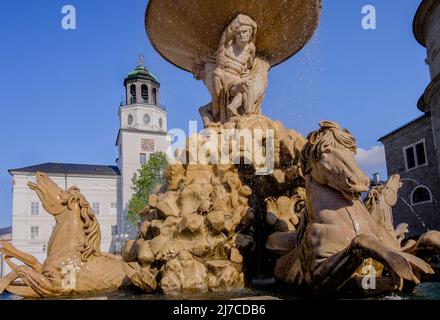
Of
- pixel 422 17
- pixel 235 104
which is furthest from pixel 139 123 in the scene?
pixel 235 104

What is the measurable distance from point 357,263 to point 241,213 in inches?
97.2

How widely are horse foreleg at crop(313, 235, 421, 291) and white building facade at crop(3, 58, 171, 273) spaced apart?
40380 millimetres

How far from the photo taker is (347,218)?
3.60 m

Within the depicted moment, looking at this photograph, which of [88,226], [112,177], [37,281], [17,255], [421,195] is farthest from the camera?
[112,177]

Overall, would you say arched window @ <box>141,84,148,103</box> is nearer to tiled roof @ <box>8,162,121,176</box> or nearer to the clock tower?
the clock tower

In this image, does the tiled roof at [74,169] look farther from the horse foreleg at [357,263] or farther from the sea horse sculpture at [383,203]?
the horse foreleg at [357,263]

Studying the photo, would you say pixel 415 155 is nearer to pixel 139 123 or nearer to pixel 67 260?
pixel 67 260

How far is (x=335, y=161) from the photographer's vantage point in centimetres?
358

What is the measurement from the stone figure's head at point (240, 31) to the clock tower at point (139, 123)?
48.1m

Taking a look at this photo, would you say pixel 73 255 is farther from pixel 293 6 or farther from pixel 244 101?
pixel 293 6

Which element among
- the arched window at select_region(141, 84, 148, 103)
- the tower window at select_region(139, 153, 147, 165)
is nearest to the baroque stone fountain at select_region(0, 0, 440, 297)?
the tower window at select_region(139, 153, 147, 165)

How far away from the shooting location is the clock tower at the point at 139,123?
55.9 metres

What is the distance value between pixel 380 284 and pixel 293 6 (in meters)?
6.40
